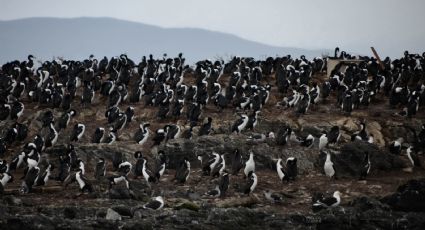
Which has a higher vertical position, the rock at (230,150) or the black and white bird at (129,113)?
the black and white bird at (129,113)

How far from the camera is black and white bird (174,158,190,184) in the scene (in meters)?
25.3

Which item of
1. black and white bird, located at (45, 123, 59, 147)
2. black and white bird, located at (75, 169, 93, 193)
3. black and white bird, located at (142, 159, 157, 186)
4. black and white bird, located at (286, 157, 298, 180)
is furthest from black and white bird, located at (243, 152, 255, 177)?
black and white bird, located at (45, 123, 59, 147)

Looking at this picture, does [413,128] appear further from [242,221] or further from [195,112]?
[242,221]

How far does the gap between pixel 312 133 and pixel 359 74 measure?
8.47 m

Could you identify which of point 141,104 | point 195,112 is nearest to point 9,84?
point 141,104

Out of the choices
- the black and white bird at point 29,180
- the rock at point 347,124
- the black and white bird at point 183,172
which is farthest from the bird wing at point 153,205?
the rock at point 347,124

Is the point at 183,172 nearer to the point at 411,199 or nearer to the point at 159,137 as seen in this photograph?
the point at 159,137

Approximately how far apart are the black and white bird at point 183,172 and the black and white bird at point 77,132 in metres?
6.23

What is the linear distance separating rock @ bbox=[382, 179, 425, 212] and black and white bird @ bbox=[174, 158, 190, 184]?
22.6ft

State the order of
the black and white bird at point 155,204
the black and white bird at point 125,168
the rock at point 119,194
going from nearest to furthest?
1. the black and white bird at point 155,204
2. the rock at point 119,194
3. the black and white bird at point 125,168

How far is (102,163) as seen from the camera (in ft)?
82.9

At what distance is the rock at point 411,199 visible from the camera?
69.5 feet

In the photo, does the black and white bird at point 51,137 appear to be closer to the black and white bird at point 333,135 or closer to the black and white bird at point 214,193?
the black and white bird at point 214,193

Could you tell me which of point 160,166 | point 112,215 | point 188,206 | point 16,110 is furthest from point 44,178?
point 16,110
